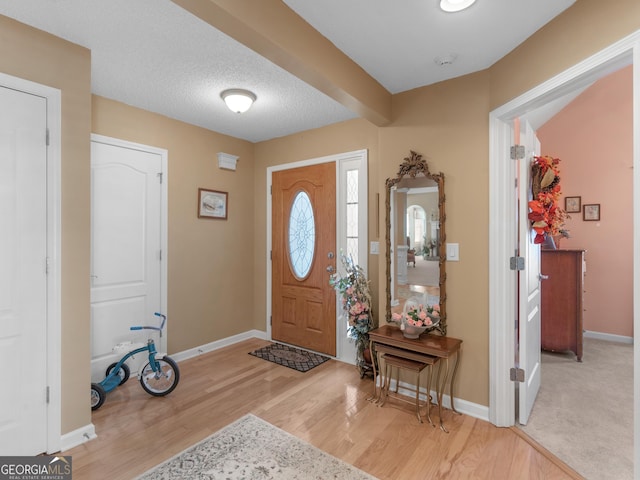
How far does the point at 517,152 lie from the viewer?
2.21 meters

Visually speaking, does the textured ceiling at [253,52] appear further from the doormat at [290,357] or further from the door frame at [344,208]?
the doormat at [290,357]

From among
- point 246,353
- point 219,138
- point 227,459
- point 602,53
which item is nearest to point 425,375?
point 227,459

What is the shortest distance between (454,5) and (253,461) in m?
2.73

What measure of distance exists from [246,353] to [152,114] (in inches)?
106

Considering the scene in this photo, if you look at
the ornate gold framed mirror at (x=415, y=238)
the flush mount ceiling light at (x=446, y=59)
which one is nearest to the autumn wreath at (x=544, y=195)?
the ornate gold framed mirror at (x=415, y=238)

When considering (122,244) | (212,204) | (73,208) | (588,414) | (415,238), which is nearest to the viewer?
(73,208)

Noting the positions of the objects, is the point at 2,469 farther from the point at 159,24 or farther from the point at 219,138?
the point at 219,138

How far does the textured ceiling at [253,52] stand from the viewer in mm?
1703

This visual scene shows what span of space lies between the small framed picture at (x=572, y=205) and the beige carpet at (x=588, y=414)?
1760 mm

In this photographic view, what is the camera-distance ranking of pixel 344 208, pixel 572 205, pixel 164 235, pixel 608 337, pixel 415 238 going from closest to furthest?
pixel 415 238 < pixel 164 235 < pixel 344 208 < pixel 608 337 < pixel 572 205

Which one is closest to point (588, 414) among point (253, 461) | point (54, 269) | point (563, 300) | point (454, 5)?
point (563, 300)

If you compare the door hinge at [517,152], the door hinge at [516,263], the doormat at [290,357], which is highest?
the door hinge at [517,152]

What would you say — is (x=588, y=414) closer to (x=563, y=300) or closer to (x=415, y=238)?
(x=563, y=300)

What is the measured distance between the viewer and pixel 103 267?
2.84 m
